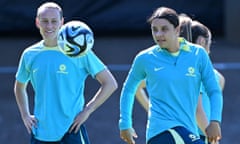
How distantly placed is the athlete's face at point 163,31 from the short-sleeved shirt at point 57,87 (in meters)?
0.57

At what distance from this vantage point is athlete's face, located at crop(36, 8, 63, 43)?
5504mm

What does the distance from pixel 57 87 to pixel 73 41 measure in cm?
32

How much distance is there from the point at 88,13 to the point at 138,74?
32.2 ft

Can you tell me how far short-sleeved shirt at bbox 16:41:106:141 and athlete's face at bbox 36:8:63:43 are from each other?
0.27 ft

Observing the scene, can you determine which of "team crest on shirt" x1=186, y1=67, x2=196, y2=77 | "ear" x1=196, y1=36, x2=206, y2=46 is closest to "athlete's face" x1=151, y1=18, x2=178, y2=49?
"team crest on shirt" x1=186, y1=67, x2=196, y2=77

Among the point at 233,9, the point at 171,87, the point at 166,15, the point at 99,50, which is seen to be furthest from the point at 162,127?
the point at 233,9

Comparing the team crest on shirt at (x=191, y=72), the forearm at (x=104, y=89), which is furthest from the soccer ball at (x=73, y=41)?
the team crest on shirt at (x=191, y=72)

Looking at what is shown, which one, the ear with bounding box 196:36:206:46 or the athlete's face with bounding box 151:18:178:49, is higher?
the athlete's face with bounding box 151:18:178:49

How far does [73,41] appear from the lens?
Answer: 5441 mm

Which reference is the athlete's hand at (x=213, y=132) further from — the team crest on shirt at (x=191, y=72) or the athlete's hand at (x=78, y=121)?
the athlete's hand at (x=78, y=121)

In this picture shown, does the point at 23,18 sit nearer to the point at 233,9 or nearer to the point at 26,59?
the point at 233,9

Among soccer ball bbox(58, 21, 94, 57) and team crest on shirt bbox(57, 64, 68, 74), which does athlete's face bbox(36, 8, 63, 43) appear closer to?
soccer ball bbox(58, 21, 94, 57)

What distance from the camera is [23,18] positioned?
49.0ft

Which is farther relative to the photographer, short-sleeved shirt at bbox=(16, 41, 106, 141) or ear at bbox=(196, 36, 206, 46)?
ear at bbox=(196, 36, 206, 46)
